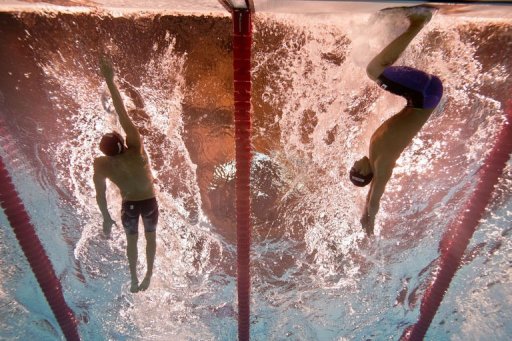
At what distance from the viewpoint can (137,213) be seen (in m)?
2.53

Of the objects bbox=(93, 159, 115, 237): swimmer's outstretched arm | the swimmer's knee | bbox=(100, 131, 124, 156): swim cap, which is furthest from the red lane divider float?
the swimmer's knee

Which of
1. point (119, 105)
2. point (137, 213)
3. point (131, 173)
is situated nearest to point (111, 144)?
point (119, 105)

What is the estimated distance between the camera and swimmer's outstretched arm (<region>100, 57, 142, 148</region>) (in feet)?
5.61

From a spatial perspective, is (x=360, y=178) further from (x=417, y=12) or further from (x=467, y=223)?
(x=467, y=223)

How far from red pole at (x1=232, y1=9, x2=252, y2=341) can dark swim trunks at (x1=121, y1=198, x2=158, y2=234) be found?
0.73 meters

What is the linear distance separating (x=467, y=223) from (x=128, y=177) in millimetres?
2842

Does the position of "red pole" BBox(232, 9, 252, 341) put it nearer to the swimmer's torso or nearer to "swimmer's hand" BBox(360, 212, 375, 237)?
the swimmer's torso

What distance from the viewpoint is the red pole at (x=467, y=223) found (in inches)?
89.8

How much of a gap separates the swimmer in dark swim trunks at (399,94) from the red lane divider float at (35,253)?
2652 mm

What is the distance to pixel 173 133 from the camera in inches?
112

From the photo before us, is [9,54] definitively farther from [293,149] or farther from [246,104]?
[293,149]

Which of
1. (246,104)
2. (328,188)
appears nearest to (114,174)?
(246,104)

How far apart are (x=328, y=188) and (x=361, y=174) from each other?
4.16 ft

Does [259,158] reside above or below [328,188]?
above
